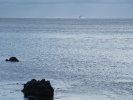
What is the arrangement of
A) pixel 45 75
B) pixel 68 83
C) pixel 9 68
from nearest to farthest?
pixel 68 83
pixel 45 75
pixel 9 68

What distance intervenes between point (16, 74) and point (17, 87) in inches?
569

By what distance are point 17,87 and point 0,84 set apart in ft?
12.4

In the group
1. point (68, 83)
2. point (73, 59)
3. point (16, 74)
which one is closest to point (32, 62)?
point (73, 59)

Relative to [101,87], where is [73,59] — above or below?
above

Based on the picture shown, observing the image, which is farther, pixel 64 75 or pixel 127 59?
pixel 127 59

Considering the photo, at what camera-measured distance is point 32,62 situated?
3814 inches

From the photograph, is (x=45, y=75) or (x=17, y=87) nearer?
(x=17, y=87)

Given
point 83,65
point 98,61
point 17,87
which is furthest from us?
point 98,61

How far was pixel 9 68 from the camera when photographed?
277ft

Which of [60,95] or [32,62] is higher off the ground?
[32,62]

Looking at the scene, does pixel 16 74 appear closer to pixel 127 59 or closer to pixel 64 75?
pixel 64 75

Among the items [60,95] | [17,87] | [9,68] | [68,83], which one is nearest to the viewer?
[60,95]

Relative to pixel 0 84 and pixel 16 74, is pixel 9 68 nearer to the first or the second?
pixel 16 74

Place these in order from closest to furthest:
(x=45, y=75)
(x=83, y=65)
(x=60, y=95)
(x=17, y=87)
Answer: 1. (x=60, y=95)
2. (x=17, y=87)
3. (x=45, y=75)
4. (x=83, y=65)
